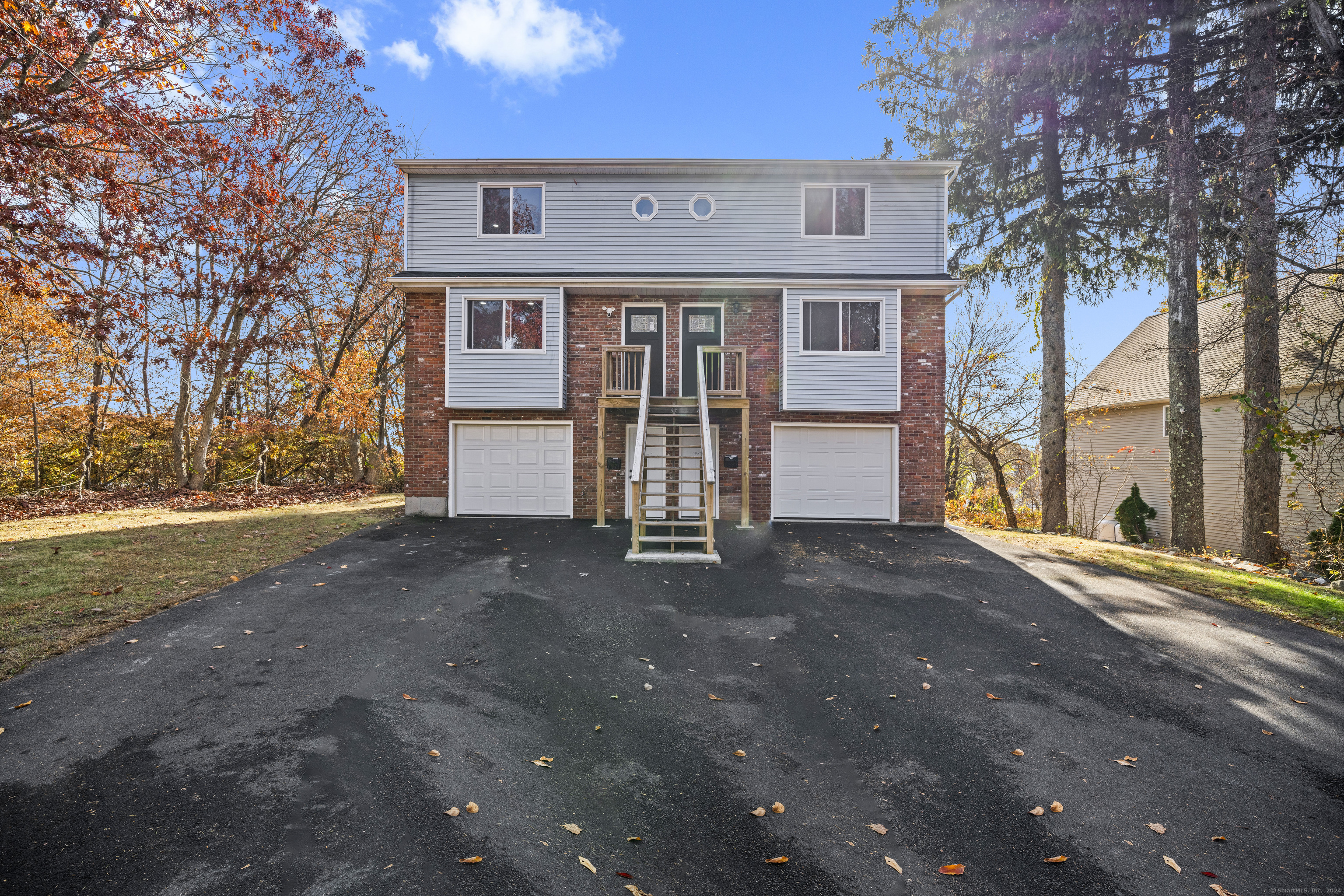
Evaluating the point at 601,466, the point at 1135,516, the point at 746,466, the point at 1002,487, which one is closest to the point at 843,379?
the point at 746,466

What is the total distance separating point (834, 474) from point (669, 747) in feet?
28.8

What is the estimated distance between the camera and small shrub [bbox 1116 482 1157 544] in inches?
582

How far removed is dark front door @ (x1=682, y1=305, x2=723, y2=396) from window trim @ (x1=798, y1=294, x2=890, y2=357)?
1618 millimetres

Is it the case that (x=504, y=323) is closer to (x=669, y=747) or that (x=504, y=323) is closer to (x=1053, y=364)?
(x=669, y=747)

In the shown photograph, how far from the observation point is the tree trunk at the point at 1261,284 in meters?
9.27

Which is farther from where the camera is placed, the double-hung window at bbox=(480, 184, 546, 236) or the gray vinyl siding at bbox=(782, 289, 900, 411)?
the double-hung window at bbox=(480, 184, 546, 236)

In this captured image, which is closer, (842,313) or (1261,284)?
(1261,284)

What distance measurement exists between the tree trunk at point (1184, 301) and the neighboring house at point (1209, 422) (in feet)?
2.08

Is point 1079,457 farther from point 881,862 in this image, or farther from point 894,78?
point 881,862

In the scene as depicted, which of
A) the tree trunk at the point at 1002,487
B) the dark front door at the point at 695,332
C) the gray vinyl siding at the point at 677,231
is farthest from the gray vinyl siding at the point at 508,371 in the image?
the tree trunk at the point at 1002,487

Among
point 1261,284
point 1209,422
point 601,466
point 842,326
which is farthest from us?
point 1209,422

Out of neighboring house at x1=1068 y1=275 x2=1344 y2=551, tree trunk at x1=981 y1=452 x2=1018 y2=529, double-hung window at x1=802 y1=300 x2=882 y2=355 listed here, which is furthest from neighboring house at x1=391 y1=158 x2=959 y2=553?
tree trunk at x1=981 y1=452 x2=1018 y2=529

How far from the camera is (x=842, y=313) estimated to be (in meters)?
11.8

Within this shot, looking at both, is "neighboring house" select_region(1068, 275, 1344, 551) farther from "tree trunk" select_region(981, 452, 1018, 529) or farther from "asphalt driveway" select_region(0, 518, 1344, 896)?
"asphalt driveway" select_region(0, 518, 1344, 896)
